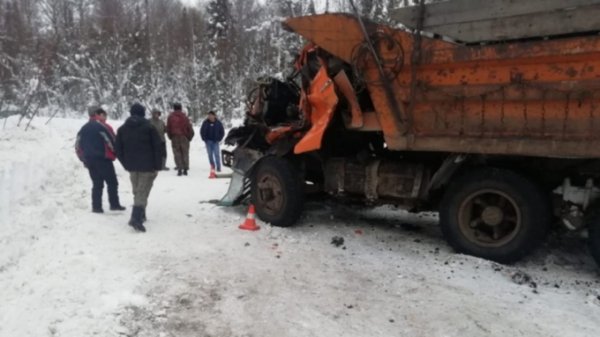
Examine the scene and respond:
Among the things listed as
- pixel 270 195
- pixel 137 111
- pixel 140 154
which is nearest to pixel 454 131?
pixel 270 195

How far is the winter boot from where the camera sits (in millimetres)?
5922

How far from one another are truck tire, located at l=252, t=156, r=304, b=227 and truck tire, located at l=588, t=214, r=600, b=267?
10.4 ft

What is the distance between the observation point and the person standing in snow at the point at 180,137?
11398 mm

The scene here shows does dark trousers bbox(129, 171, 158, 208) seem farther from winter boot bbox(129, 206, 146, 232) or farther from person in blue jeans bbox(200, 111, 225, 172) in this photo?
person in blue jeans bbox(200, 111, 225, 172)

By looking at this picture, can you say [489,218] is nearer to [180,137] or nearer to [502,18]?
[502,18]

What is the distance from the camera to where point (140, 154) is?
611 cm

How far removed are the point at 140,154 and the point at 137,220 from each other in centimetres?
82

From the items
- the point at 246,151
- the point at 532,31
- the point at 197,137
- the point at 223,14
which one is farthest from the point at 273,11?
the point at 532,31

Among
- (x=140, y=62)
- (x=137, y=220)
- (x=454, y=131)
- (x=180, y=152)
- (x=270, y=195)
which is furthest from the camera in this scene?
(x=140, y=62)

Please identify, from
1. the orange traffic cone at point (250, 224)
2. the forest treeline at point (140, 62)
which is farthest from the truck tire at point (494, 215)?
the forest treeline at point (140, 62)

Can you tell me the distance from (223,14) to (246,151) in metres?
29.8

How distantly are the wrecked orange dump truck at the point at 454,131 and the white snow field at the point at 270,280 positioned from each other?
1.44ft

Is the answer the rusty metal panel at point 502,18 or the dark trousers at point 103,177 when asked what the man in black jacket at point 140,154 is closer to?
the dark trousers at point 103,177

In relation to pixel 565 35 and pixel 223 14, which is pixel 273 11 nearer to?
pixel 223 14
